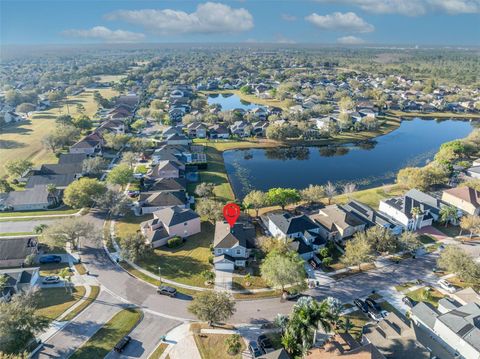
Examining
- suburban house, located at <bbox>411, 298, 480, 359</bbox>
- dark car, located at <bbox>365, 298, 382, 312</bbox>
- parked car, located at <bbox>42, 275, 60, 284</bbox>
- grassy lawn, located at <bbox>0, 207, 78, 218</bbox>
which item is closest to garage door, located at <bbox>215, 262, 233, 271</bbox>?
dark car, located at <bbox>365, 298, 382, 312</bbox>

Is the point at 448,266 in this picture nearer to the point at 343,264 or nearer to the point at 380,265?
the point at 380,265

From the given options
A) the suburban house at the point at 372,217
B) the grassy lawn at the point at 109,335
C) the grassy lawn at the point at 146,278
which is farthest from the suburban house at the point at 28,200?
the suburban house at the point at 372,217

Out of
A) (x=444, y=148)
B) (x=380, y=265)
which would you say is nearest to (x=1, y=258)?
(x=380, y=265)

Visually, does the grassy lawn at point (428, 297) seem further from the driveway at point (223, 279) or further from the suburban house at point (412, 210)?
the driveway at point (223, 279)

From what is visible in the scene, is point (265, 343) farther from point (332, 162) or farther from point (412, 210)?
point (332, 162)

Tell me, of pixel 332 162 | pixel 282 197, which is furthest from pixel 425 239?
pixel 332 162

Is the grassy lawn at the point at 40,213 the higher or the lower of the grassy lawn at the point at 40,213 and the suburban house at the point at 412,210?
the lower

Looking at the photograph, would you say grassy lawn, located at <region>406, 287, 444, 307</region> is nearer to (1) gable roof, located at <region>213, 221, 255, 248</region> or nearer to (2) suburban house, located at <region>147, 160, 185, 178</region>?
(1) gable roof, located at <region>213, 221, 255, 248</region>
